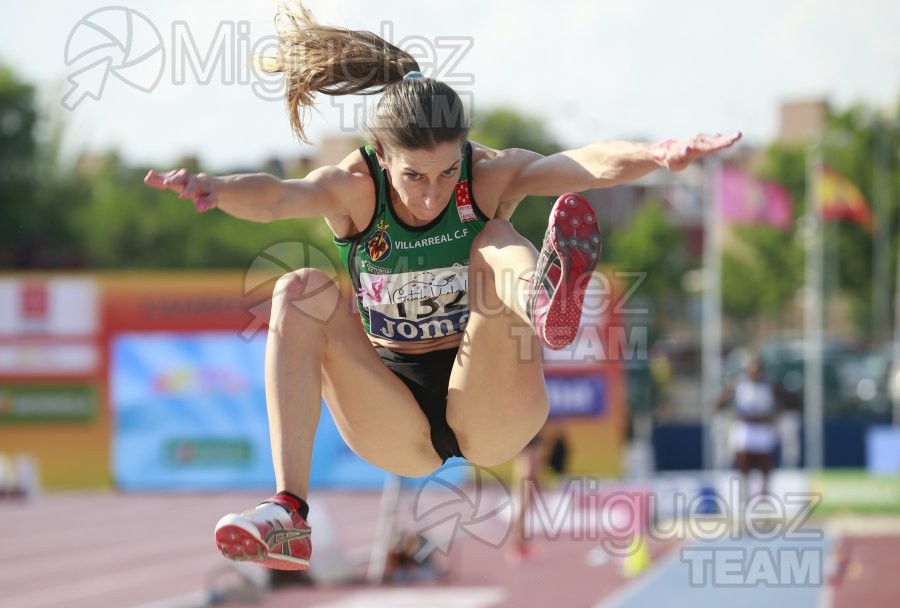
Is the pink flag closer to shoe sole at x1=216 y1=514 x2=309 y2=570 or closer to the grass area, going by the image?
the grass area

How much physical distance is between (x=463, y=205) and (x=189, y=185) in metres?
1.08

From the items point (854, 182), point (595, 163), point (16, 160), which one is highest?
point (16, 160)

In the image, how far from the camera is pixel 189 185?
3.04 metres

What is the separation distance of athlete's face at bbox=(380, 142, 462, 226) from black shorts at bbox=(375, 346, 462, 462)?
63 cm

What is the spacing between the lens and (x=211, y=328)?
1661cm

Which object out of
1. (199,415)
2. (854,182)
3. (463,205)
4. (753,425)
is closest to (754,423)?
(753,425)

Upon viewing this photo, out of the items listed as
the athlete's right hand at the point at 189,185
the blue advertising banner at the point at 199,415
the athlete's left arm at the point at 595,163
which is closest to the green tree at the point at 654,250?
the blue advertising banner at the point at 199,415

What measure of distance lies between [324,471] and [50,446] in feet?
12.6

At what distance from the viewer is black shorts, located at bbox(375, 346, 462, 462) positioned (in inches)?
165

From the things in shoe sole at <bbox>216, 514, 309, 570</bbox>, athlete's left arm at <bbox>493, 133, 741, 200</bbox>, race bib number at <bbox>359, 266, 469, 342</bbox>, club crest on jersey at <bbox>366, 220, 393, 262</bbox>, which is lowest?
shoe sole at <bbox>216, 514, 309, 570</bbox>

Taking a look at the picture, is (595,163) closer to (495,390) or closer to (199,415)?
(495,390)

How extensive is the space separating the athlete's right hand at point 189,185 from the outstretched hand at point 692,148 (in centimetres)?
129

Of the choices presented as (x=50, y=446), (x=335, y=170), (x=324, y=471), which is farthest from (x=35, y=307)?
(x=335, y=170)

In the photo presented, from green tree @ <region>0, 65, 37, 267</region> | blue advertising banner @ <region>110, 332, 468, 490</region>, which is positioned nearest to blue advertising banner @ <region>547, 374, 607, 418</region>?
blue advertising banner @ <region>110, 332, 468, 490</region>
